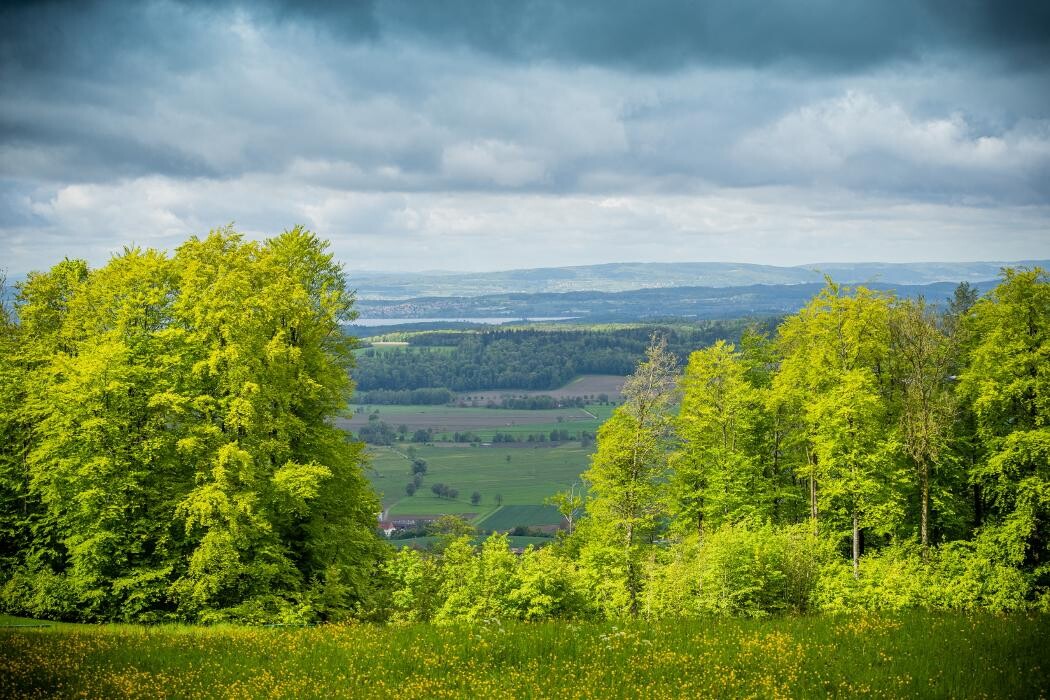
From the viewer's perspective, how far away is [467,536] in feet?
120

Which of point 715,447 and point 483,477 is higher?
point 715,447

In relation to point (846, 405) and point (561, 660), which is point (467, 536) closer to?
point (561, 660)

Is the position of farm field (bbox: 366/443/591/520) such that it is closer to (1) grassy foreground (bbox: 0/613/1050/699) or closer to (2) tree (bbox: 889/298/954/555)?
(2) tree (bbox: 889/298/954/555)

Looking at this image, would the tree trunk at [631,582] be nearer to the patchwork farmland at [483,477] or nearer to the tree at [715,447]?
the tree at [715,447]

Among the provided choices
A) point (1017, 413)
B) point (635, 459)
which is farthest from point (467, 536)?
point (1017, 413)

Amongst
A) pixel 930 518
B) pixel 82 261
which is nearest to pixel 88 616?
pixel 82 261

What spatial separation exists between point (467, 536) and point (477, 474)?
128 meters

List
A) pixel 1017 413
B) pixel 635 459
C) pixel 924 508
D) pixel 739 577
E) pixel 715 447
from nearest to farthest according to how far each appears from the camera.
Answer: pixel 739 577 → pixel 924 508 → pixel 1017 413 → pixel 635 459 → pixel 715 447

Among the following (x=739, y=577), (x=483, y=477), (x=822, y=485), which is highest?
(x=822, y=485)

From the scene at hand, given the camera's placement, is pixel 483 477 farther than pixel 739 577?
Yes

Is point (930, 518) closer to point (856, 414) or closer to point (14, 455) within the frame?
point (856, 414)

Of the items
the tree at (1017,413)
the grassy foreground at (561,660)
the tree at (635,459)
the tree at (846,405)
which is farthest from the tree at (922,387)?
the grassy foreground at (561,660)

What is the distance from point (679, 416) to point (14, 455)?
100 ft

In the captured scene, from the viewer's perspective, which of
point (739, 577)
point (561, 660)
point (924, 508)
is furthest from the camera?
point (924, 508)
